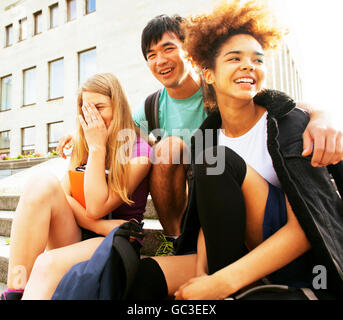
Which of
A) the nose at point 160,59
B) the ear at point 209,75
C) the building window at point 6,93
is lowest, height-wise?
the ear at point 209,75

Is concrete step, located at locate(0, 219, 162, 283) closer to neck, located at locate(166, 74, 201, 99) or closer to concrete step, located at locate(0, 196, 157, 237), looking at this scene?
concrete step, located at locate(0, 196, 157, 237)

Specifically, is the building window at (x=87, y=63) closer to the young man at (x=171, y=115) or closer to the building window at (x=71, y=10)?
the building window at (x=71, y=10)

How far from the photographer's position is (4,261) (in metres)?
1.81

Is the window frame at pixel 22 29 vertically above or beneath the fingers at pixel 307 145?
above

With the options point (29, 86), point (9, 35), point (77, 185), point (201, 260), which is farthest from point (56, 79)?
point (201, 260)

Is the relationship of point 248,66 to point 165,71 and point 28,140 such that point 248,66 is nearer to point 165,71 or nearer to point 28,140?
point 165,71

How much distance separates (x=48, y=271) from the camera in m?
1.07

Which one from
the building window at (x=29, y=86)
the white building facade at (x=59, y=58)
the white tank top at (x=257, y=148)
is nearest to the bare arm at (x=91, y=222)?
the white tank top at (x=257, y=148)

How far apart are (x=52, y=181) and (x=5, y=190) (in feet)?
9.34

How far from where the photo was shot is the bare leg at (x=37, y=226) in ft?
4.14

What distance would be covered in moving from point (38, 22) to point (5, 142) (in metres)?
5.92

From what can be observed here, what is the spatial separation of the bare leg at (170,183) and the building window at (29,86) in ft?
42.0
